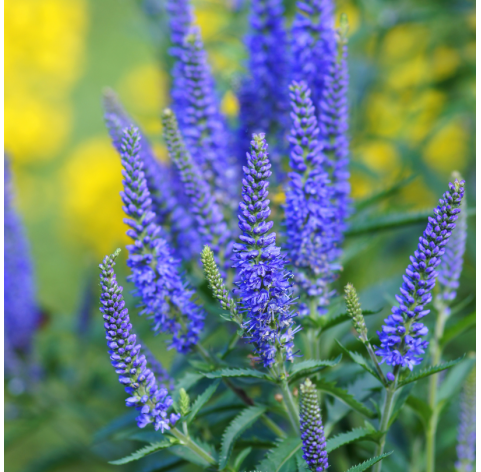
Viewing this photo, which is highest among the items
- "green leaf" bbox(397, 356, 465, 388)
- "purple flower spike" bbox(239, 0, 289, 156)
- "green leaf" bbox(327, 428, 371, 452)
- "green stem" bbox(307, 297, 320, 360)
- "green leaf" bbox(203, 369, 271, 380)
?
"purple flower spike" bbox(239, 0, 289, 156)

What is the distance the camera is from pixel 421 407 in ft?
2.76

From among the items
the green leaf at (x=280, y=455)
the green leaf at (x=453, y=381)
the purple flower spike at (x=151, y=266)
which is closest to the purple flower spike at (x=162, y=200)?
the purple flower spike at (x=151, y=266)

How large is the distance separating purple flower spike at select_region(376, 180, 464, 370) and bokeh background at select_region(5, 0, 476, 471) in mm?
409

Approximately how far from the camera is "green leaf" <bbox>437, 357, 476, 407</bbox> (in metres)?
0.95

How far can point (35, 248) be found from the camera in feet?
9.79

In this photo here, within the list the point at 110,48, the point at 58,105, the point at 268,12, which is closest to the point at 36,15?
the point at 58,105

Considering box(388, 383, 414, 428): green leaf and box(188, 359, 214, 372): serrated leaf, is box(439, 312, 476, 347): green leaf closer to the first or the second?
box(388, 383, 414, 428): green leaf

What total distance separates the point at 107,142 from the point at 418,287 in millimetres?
2553

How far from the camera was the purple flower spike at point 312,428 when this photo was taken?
60cm

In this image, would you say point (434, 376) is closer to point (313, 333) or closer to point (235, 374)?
point (313, 333)

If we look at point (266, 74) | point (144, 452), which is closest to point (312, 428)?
point (144, 452)

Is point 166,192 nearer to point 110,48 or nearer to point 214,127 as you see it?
point 214,127

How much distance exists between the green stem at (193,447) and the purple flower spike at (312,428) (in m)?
0.15

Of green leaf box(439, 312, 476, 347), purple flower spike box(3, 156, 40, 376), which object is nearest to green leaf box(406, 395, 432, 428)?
green leaf box(439, 312, 476, 347)
